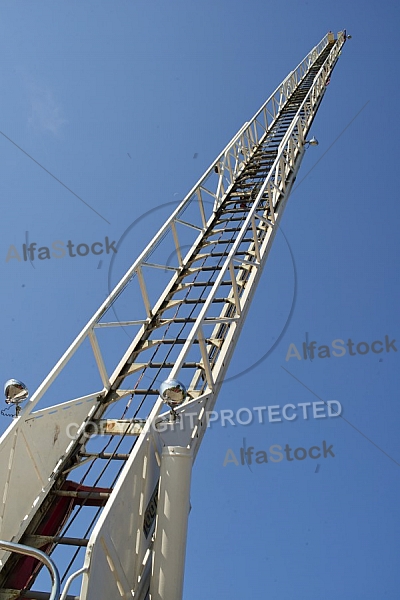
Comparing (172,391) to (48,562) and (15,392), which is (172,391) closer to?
(15,392)

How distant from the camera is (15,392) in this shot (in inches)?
247

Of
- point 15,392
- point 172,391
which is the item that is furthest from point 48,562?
point 15,392

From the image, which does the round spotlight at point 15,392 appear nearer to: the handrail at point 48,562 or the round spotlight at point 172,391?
the round spotlight at point 172,391

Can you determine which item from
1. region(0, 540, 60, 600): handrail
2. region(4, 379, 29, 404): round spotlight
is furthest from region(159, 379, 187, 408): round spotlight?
region(0, 540, 60, 600): handrail

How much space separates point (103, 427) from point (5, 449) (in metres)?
1.77

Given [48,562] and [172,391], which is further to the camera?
[172,391]

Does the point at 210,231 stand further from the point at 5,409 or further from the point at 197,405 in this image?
Result: the point at 5,409

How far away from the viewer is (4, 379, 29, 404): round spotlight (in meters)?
6.25

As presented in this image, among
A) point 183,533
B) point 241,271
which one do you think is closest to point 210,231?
point 241,271

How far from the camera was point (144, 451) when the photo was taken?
568cm

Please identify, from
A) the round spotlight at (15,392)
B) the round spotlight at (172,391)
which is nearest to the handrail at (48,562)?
the round spotlight at (172,391)

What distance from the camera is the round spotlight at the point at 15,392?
6.25m

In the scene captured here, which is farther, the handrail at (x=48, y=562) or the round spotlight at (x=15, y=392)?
the round spotlight at (x=15, y=392)

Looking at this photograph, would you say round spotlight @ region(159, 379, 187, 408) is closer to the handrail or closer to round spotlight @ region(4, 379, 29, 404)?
round spotlight @ region(4, 379, 29, 404)
